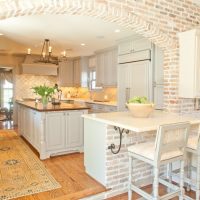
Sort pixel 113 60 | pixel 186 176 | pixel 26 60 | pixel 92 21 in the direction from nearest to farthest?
1. pixel 186 176
2. pixel 92 21
3. pixel 113 60
4. pixel 26 60

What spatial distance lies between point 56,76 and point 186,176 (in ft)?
24.0

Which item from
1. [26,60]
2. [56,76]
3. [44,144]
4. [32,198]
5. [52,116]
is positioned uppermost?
[26,60]

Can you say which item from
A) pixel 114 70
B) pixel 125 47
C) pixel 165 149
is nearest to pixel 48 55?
pixel 114 70

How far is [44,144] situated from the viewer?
4.23 m

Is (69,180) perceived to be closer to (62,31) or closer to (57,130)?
(57,130)

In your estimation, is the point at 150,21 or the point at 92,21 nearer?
the point at 150,21

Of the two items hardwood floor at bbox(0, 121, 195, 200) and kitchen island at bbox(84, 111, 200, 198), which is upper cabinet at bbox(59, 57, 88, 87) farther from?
kitchen island at bbox(84, 111, 200, 198)

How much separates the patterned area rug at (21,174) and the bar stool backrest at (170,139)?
165 cm

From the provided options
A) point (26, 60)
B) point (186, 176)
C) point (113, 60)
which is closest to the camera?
point (186, 176)

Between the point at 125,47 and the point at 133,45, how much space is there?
318 millimetres

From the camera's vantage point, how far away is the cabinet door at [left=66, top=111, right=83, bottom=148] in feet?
14.7

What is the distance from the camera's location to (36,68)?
8.42m

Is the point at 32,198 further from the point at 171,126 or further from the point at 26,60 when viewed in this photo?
the point at 26,60

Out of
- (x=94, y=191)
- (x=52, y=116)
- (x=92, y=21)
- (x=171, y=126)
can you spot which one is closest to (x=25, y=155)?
(x=52, y=116)
